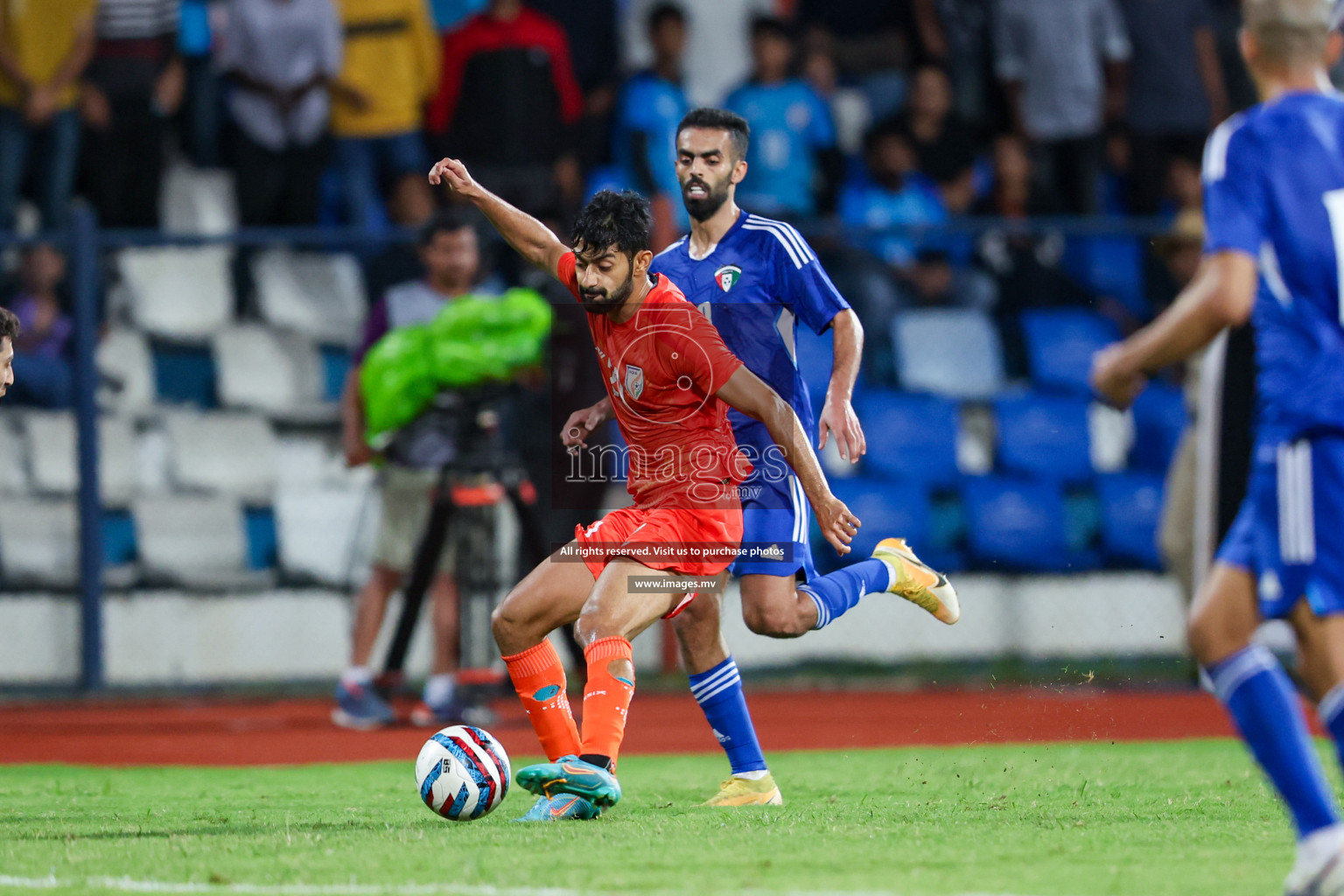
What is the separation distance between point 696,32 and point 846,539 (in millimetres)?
8431

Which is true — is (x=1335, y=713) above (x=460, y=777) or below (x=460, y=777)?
above

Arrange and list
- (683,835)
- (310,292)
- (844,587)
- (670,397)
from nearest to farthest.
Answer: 1. (683,835)
2. (670,397)
3. (844,587)
4. (310,292)

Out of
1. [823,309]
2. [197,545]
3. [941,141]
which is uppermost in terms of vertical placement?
[941,141]

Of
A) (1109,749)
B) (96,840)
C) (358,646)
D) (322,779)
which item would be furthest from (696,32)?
(96,840)

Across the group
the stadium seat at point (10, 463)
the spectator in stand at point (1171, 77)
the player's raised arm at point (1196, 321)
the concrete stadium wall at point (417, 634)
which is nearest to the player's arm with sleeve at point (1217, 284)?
the player's raised arm at point (1196, 321)

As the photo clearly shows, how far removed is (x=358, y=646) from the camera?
10.4 metres

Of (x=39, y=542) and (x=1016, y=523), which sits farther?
(x=1016, y=523)

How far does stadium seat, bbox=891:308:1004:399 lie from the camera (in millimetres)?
12406

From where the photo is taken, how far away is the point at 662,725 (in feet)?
34.7

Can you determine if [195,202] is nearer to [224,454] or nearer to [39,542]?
[224,454]

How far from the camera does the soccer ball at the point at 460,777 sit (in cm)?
602

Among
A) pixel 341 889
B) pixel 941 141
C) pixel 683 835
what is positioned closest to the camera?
pixel 341 889

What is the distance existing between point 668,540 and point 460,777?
3.49ft

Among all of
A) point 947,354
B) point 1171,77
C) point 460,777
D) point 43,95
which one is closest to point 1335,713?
point 460,777
